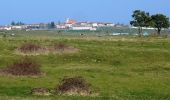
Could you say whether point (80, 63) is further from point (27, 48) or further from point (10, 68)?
point (10, 68)

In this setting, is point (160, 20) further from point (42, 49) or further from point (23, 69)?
point (23, 69)

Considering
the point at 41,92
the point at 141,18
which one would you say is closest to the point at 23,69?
the point at 41,92

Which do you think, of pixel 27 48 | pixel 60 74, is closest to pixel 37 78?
pixel 60 74

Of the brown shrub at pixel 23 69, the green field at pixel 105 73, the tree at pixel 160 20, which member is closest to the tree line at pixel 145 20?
the tree at pixel 160 20

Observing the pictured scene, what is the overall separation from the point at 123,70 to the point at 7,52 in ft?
41.9

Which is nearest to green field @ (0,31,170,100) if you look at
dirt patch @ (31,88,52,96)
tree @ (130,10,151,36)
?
dirt patch @ (31,88,52,96)

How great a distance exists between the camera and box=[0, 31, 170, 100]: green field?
88.6ft

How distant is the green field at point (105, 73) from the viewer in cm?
2701

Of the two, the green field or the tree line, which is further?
the tree line

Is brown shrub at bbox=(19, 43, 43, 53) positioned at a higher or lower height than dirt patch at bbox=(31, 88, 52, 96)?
higher

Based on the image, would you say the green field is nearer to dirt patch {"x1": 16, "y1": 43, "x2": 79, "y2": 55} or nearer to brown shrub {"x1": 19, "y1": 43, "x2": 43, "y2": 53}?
dirt patch {"x1": 16, "y1": 43, "x2": 79, "y2": 55}

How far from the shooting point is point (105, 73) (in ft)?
118

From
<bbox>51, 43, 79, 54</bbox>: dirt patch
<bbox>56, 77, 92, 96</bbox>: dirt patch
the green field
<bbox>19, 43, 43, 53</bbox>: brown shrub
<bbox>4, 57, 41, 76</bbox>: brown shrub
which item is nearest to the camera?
<bbox>56, 77, 92, 96</bbox>: dirt patch

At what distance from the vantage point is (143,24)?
344 ft
